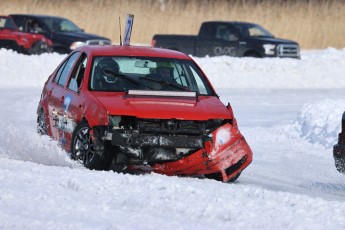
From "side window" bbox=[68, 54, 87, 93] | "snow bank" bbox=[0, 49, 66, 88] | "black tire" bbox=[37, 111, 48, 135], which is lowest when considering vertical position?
"snow bank" bbox=[0, 49, 66, 88]

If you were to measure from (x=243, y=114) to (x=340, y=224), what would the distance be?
42.2 feet

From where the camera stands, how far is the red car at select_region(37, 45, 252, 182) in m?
10.7

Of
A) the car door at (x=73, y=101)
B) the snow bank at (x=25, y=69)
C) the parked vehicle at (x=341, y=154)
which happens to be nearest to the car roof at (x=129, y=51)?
the car door at (x=73, y=101)

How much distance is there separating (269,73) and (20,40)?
7767 mm

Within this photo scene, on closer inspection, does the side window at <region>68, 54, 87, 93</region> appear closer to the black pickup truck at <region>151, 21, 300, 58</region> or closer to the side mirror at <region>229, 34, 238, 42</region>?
the black pickup truck at <region>151, 21, 300, 58</region>

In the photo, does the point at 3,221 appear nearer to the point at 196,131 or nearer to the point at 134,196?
the point at 134,196

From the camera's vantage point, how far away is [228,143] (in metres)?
10.9

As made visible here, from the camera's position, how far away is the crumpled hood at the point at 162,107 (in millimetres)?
10711

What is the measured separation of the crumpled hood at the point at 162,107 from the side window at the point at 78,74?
27.5 inches

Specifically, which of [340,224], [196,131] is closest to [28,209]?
[340,224]

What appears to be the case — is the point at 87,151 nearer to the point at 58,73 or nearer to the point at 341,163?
the point at 58,73

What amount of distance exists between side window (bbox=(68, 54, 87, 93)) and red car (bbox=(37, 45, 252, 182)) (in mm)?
50

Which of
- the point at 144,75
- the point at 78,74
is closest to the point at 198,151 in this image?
the point at 144,75

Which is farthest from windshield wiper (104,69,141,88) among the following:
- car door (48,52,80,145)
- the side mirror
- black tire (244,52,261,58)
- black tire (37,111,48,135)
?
black tire (244,52,261,58)
